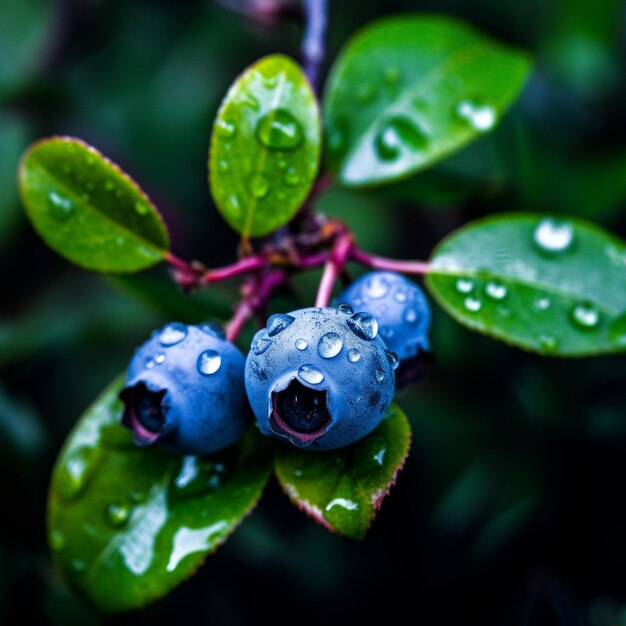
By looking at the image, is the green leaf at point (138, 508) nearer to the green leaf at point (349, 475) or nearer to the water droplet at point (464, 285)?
the green leaf at point (349, 475)

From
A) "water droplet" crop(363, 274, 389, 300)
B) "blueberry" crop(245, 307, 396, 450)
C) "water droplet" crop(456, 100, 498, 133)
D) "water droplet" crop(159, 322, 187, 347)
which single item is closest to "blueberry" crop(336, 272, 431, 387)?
"water droplet" crop(363, 274, 389, 300)

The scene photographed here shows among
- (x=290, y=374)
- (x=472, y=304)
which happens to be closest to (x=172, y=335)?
(x=290, y=374)

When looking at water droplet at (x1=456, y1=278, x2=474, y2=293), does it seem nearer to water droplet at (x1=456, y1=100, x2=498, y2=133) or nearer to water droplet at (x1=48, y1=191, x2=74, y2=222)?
water droplet at (x1=456, y1=100, x2=498, y2=133)

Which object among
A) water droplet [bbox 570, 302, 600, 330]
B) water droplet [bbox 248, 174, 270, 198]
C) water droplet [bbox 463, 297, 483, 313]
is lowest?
water droplet [bbox 570, 302, 600, 330]

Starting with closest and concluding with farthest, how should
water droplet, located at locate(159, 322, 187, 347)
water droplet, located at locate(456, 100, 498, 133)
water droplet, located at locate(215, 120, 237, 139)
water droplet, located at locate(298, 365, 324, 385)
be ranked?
water droplet, located at locate(298, 365, 324, 385), water droplet, located at locate(159, 322, 187, 347), water droplet, located at locate(215, 120, 237, 139), water droplet, located at locate(456, 100, 498, 133)

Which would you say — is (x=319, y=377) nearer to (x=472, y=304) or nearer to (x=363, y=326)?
(x=363, y=326)

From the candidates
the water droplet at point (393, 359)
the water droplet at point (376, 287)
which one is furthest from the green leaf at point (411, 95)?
the water droplet at point (393, 359)

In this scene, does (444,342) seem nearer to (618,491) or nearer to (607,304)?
(618,491)
